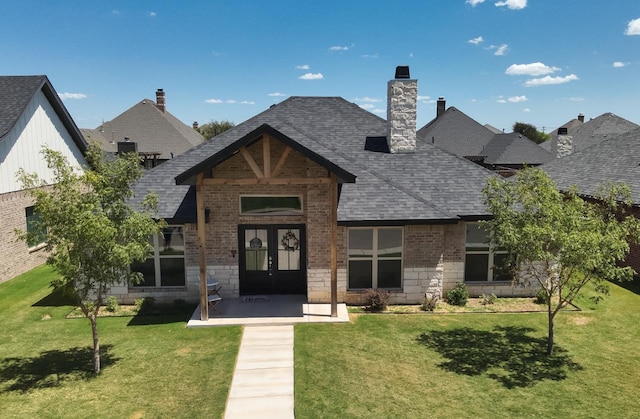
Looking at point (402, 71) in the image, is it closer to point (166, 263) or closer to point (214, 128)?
point (166, 263)

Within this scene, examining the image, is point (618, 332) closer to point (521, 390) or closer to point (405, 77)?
point (521, 390)

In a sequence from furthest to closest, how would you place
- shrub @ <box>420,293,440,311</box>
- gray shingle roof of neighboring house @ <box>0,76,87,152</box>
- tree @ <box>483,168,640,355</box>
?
gray shingle roof of neighboring house @ <box>0,76,87,152</box>, shrub @ <box>420,293,440,311</box>, tree @ <box>483,168,640,355</box>

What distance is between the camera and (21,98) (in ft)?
61.9

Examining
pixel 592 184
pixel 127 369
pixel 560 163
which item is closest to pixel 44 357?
pixel 127 369

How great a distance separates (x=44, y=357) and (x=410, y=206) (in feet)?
35.4

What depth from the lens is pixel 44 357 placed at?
10.4 m

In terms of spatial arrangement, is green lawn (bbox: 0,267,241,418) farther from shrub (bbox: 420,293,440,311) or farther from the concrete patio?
shrub (bbox: 420,293,440,311)

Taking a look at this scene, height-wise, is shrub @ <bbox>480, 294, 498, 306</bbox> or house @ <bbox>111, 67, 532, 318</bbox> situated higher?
house @ <bbox>111, 67, 532, 318</bbox>

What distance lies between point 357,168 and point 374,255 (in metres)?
3.44

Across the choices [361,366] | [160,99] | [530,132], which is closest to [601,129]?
[530,132]

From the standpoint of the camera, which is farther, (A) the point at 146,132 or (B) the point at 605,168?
(A) the point at 146,132

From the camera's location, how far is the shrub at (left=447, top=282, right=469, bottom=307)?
13930 mm

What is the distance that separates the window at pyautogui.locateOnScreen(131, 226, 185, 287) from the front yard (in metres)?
1.51

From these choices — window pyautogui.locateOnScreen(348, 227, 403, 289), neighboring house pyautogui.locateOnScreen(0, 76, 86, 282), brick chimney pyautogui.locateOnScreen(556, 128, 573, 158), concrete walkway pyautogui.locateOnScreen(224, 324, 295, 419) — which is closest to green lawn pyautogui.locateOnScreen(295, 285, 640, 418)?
concrete walkway pyautogui.locateOnScreen(224, 324, 295, 419)
